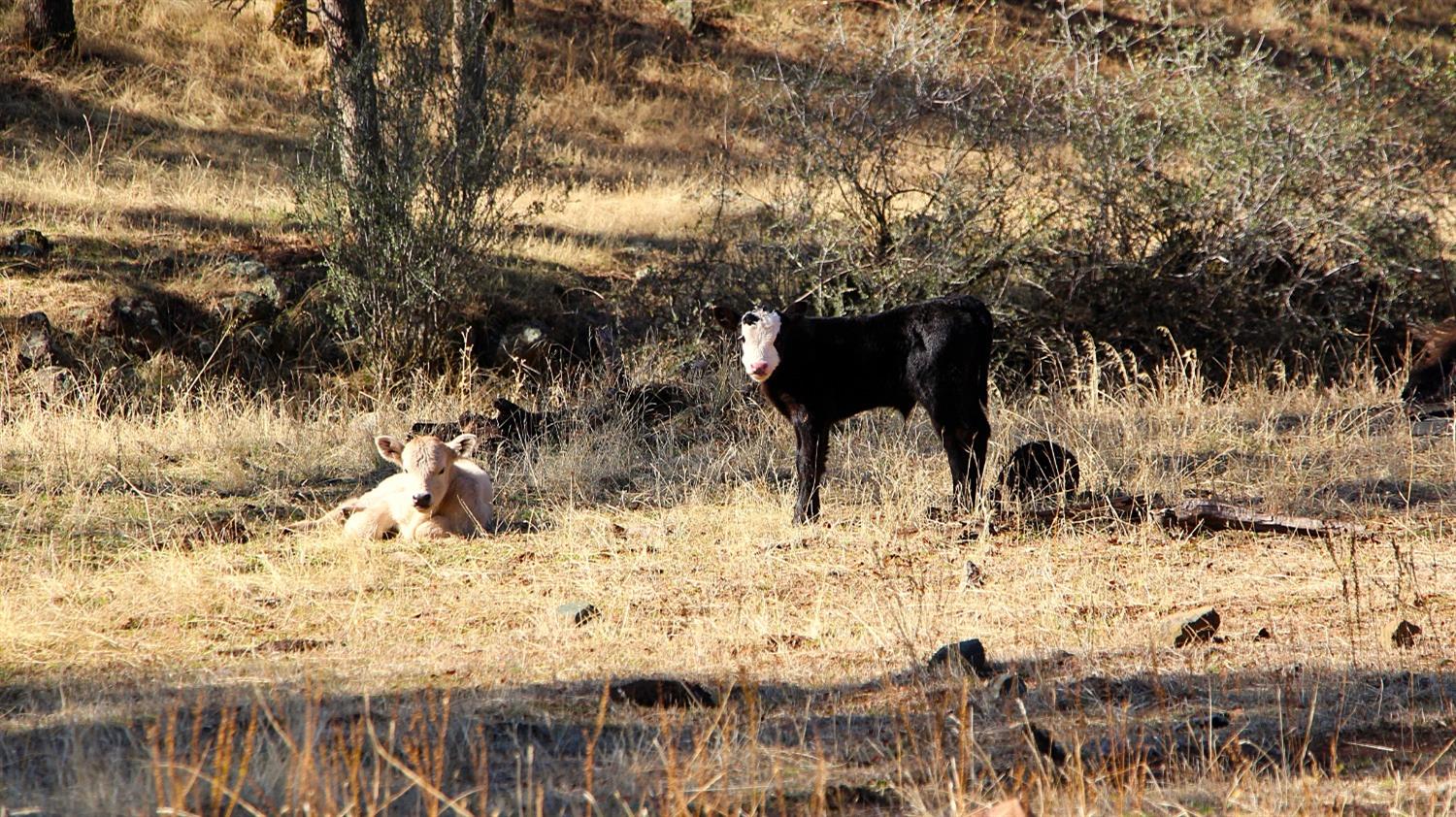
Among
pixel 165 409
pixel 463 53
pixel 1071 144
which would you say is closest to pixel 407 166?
pixel 463 53

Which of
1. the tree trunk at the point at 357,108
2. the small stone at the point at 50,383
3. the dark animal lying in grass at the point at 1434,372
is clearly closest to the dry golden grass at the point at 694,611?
the small stone at the point at 50,383

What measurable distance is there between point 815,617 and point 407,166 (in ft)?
23.7

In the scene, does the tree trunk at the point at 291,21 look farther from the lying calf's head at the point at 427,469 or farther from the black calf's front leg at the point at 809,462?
the black calf's front leg at the point at 809,462

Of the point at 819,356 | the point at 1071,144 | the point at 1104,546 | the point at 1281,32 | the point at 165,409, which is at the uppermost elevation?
the point at 1281,32

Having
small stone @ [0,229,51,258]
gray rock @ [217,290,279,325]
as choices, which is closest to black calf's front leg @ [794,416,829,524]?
gray rock @ [217,290,279,325]

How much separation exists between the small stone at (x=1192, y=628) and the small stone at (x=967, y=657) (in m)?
0.91

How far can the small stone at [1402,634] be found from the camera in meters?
5.54

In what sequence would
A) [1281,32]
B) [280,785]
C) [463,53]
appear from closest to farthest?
1. [280,785]
2. [463,53]
3. [1281,32]

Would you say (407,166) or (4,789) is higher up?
(407,166)

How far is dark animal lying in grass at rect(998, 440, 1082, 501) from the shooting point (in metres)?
7.56

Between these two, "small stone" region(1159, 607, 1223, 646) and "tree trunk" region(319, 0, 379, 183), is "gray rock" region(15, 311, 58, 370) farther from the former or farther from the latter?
"small stone" region(1159, 607, 1223, 646)

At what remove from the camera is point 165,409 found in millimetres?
11094

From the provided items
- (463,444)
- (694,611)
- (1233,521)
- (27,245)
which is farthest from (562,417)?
(27,245)

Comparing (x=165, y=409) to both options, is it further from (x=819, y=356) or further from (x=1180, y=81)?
(x=1180, y=81)
